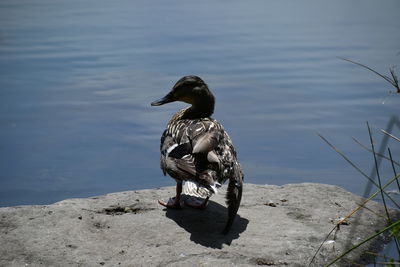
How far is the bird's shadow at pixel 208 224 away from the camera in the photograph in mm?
4367

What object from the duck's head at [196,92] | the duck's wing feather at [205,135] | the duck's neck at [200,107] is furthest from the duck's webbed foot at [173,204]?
the duck's head at [196,92]

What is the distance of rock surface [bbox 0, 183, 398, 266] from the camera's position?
407 centimetres

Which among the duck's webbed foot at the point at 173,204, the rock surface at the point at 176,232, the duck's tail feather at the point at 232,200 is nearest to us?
the rock surface at the point at 176,232

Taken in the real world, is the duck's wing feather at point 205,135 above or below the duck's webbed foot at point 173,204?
above

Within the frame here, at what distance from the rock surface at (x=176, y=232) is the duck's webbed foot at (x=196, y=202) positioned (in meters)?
0.05

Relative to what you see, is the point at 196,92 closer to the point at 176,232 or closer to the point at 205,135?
the point at 205,135

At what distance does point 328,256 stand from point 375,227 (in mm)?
854

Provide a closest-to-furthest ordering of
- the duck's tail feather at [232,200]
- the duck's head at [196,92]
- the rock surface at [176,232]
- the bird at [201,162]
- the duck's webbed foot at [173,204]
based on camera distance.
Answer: the rock surface at [176,232] < the bird at [201,162] < the duck's tail feather at [232,200] < the duck's webbed foot at [173,204] < the duck's head at [196,92]

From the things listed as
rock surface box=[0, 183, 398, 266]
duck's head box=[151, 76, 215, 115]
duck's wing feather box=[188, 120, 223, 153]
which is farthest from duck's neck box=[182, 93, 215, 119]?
rock surface box=[0, 183, 398, 266]

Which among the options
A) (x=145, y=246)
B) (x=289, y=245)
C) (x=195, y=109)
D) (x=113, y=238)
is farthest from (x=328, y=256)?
(x=195, y=109)

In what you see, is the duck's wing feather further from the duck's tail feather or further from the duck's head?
the duck's head

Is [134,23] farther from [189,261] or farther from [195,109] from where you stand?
[189,261]

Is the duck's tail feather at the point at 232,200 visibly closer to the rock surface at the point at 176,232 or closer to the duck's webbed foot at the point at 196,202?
the rock surface at the point at 176,232

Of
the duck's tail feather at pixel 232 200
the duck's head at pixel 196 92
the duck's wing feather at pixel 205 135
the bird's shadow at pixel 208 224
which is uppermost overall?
the duck's head at pixel 196 92
